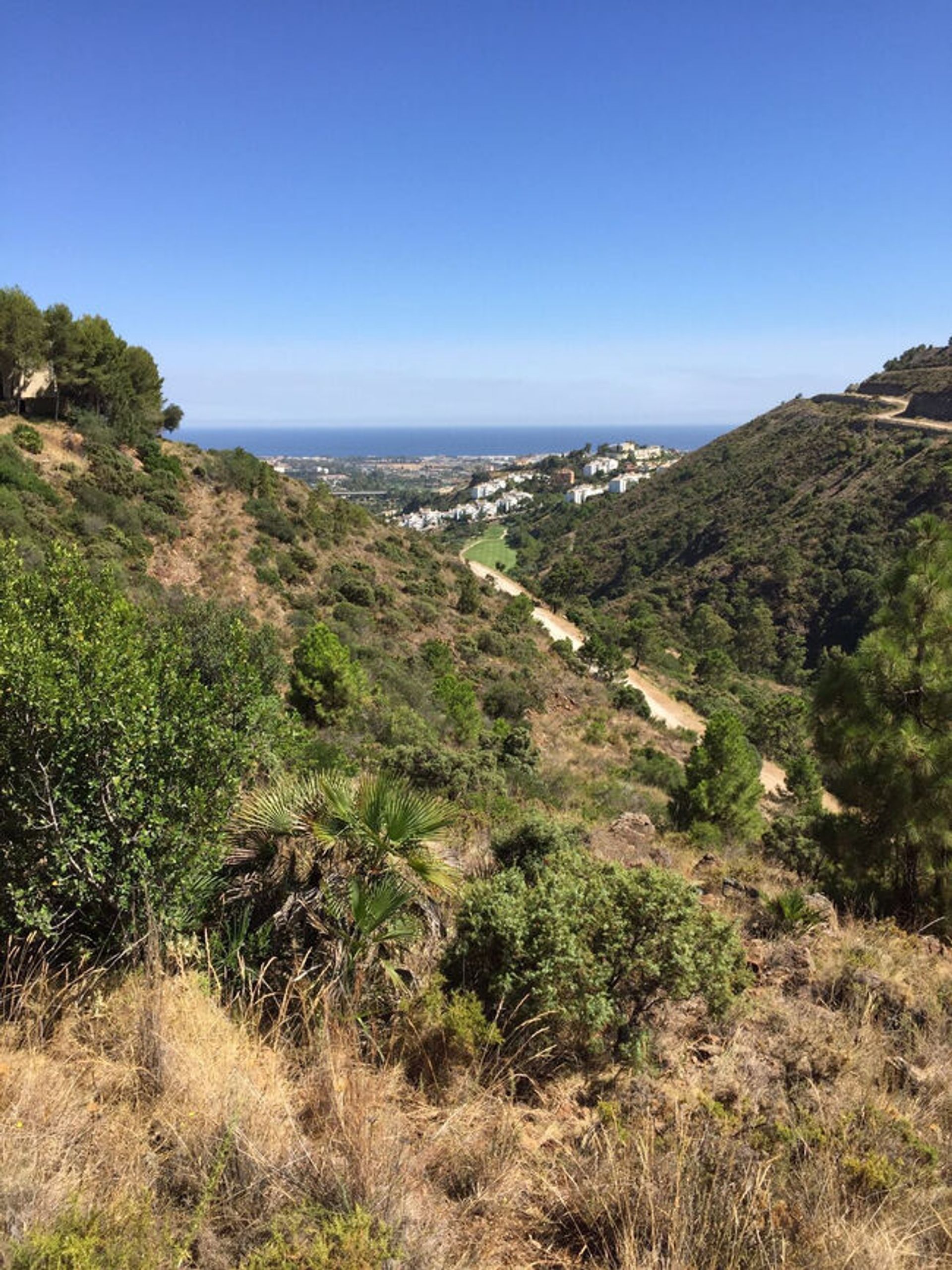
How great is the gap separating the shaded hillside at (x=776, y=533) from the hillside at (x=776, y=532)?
138 mm

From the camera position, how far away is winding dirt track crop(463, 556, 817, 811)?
2676 cm

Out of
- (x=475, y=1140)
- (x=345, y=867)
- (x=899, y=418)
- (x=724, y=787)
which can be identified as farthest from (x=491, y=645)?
(x=899, y=418)

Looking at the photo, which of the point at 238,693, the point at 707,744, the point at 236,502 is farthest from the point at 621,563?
the point at 238,693

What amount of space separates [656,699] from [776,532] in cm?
3073

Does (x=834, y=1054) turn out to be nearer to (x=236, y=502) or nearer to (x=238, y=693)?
(x=238, y=693)

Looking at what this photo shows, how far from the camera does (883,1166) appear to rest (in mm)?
2791

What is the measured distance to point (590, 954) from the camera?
4207 millimetres

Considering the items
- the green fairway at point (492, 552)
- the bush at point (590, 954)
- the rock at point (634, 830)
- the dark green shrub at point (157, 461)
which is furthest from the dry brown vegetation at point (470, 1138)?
the green fairway at point (492, 552)

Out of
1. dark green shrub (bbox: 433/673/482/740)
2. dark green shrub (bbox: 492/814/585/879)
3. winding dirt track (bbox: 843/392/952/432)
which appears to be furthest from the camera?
winding dirt track (bbox: 843/392/952/432)

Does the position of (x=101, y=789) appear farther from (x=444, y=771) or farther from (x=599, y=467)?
(x=599, y=467)

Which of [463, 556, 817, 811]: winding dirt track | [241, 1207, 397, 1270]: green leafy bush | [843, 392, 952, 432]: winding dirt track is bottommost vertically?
[463, 556, 817, 811]: winding dirt track

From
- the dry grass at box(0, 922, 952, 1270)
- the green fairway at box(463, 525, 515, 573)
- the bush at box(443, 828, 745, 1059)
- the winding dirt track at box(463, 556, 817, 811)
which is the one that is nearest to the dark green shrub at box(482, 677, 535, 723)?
the winding dirt track at box(463, 556, 817, 811)

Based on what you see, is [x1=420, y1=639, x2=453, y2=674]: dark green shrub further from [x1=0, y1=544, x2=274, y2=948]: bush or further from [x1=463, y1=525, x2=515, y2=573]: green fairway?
[x1=463, y1=525, x2=515, y2=573]: green fairway

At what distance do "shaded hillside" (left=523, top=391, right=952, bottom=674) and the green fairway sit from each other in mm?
3081
